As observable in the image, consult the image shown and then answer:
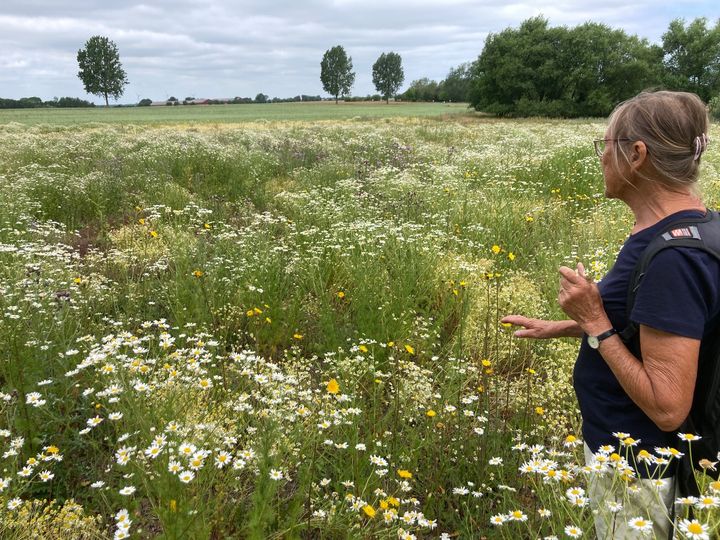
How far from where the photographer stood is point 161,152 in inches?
438

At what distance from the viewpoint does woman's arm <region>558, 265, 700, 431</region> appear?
4.71ft

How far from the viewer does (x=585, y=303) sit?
5.41 feet

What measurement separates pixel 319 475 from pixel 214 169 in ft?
28.3

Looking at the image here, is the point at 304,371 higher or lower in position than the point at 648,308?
lower

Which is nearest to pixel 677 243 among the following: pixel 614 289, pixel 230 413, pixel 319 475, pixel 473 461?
pixel 614 289

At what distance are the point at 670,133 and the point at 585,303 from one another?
23.2 inches

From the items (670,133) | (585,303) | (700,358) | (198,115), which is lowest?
(700,358)

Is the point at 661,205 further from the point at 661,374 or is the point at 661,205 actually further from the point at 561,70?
the point at 561,70

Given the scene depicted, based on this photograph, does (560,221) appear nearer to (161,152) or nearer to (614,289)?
(614,289)

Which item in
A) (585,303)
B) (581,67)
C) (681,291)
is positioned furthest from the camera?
(581,67)

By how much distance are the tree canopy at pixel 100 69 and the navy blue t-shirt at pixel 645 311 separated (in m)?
107

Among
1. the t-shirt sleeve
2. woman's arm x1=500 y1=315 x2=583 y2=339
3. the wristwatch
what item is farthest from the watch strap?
woman's arm x1=500 y1=315 x2=583 y2=339

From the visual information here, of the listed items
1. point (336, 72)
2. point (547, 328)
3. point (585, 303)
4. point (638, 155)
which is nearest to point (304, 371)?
point (547, 328)

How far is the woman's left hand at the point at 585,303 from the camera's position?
1635 millimetres
